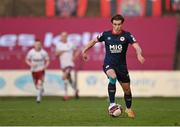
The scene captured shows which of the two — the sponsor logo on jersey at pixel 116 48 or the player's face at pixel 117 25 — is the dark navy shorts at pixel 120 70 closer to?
the sponsor logo on jersey at pixel 116 48

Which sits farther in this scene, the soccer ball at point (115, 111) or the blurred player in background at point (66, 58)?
the blurred player in background at point (66, 58)

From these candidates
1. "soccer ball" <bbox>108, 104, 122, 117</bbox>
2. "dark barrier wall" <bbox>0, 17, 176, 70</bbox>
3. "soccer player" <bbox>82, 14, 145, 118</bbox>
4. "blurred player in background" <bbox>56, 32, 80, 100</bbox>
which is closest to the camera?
"soccer ball" <bbox>108, 104, 122, 117</bbox>

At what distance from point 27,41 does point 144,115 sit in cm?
1681

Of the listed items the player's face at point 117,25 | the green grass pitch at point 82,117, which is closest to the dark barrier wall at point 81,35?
the green grass pitch at point 82,117

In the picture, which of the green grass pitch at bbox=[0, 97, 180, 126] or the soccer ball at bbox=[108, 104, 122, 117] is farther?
the soccer ball at bbox=[108, 104, 122, 117]

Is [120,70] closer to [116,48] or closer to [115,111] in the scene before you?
[116,48]

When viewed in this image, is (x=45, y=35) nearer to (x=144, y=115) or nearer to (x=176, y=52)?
(x=176, y=52)

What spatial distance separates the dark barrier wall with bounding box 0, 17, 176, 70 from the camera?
3077 centimetres

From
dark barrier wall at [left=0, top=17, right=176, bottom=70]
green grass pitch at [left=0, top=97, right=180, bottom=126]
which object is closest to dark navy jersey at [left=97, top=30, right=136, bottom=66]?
green grass pitch at [left=0, top=97, right=180, bottom=126]

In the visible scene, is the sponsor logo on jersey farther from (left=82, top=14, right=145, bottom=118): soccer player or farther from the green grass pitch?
the green grass pitch

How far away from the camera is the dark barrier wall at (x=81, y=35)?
30.8 m

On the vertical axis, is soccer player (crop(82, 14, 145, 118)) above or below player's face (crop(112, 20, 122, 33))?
below

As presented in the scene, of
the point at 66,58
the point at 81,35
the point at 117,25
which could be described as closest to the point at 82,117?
the point at 117,25

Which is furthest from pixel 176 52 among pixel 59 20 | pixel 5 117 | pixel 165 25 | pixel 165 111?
pixel 5 117
